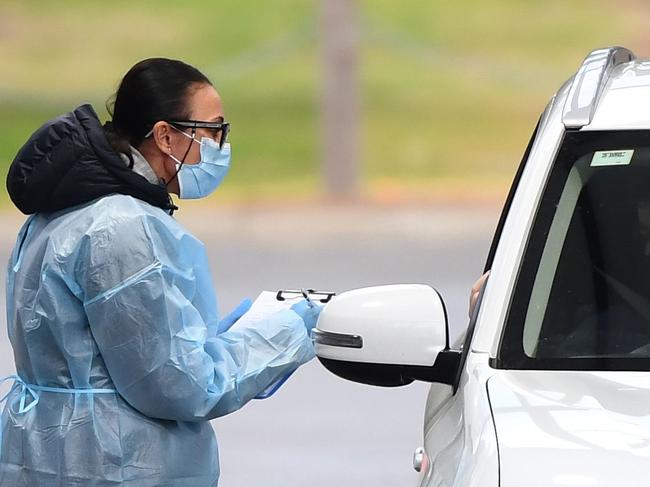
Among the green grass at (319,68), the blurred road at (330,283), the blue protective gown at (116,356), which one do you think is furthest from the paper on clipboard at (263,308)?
the green grass at (319,68)

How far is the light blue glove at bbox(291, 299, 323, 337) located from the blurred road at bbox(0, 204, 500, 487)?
2.39 meters

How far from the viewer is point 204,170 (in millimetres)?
3434

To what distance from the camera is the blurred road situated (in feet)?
20.5

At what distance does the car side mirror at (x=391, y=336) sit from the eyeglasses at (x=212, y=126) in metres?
0.75

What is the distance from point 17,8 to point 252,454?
829 cm

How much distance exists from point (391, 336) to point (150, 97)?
37.3 inches

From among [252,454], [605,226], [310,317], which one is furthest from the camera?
[252,454]

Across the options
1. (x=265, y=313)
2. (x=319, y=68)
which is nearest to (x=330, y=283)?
(x=319, y=68)

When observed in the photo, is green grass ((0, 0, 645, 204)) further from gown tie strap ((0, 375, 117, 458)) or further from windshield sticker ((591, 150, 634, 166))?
windshield sticker ((591, 150, 634, 166))

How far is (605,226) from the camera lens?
9.43 ft

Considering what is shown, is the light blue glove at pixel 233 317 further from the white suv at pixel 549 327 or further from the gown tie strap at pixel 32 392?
the white suv at pixel 549 327

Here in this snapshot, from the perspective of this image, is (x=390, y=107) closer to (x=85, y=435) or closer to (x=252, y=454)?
(x=252, y=454)

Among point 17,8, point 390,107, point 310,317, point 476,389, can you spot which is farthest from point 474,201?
point 476,389

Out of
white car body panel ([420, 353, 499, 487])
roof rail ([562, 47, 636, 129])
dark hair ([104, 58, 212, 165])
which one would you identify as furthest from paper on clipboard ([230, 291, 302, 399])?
roof rail ([562, 47, 636, 129])
